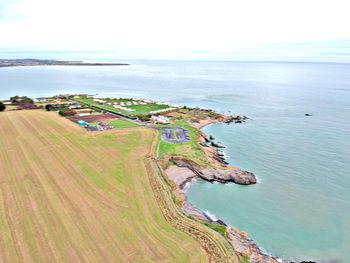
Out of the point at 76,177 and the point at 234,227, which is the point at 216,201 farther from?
the point at 76,177

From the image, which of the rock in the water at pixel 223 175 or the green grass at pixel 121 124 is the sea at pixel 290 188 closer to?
the rock in the water at pixel 223 175

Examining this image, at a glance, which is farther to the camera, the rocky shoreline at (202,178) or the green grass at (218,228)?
the rocky shoreline at (202,178)

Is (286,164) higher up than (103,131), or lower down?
lower down

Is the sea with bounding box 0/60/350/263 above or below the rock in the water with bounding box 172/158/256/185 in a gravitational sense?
below

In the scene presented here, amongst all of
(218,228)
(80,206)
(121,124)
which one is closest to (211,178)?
(218,228)

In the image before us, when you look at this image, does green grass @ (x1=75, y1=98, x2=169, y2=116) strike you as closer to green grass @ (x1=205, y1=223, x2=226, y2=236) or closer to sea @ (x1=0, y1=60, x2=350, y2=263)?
sea @ (x1=0, y1=60, x2=350, y2=263)

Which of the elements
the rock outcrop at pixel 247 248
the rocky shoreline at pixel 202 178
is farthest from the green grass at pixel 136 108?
the rock outcrop at pixel 247 248

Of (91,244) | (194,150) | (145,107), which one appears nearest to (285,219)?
(194,150)

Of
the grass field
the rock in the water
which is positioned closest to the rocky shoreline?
the rock in the water

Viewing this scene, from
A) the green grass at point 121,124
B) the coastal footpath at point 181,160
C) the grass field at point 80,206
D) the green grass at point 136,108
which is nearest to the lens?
the grass field at point 80,206
